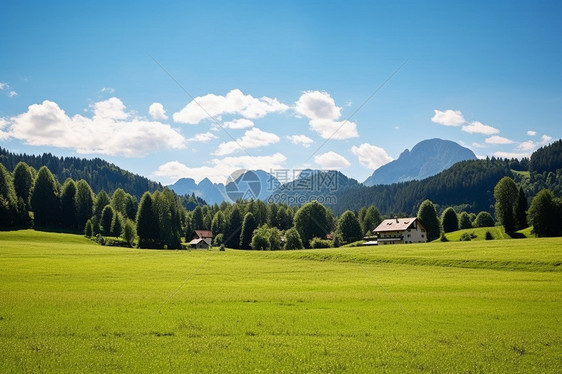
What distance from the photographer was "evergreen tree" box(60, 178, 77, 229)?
139750mm

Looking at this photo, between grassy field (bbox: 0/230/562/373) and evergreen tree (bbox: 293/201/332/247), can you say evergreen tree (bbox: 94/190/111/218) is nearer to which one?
evergreen tree (bbox: 293/201/332/247)

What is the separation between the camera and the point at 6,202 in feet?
381

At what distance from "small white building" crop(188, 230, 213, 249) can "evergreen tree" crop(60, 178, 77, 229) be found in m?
42.5

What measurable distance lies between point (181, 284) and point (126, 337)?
2152 centimetres

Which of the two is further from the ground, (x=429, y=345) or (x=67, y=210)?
(x=67, y=210)

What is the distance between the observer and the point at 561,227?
99375 millimetres

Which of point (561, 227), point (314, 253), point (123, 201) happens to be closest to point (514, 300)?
point (314, 253)

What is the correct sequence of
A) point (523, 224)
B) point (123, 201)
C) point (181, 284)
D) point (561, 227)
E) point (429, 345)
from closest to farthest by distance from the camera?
point (429, 345), point (181, 284), point (561, 227), point (523, 224), point (123, 201)

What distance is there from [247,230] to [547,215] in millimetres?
88951

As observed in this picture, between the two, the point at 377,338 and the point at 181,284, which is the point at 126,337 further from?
the point at 181,284

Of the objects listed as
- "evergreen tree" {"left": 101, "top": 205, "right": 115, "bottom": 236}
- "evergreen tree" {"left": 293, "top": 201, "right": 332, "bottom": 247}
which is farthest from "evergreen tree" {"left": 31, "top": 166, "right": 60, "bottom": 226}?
"evergreen tree" {"left": 293, "top": 201, "right": 332, "bottom": 247}

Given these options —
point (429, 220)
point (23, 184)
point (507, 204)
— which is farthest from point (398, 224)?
point (23, 184)

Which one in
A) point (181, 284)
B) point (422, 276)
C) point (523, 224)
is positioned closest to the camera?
point (181, 284)

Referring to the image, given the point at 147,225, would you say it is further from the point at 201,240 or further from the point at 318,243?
the point at 318,243
